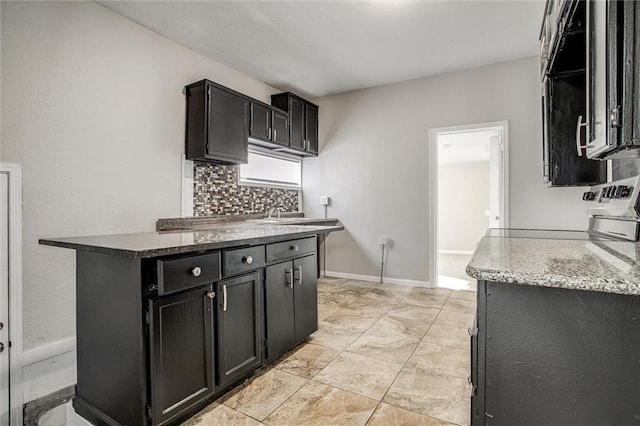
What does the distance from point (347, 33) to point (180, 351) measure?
9.84 feet

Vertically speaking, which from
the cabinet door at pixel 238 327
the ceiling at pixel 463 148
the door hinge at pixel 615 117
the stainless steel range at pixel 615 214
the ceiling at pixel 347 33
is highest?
the ceiling at pixel 347 33

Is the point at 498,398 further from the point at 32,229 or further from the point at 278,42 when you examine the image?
the point at 278,42

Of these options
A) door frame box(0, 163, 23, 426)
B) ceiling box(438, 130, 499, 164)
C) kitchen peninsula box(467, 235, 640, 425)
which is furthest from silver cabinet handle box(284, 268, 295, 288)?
ceiling box(438, 130, 499, 164)

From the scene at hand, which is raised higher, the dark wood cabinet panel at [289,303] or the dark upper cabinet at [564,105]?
the dark upper cabinet at [564,105]

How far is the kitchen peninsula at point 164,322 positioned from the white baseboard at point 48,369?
0.74 metres

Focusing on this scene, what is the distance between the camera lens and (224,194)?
376 cm

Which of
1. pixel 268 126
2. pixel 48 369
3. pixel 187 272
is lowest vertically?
pixel 48 369

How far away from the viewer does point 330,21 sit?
9.50ft

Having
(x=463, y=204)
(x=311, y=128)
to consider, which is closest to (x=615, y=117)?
(x=311, y=128)

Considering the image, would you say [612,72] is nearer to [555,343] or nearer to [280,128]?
[555,343]

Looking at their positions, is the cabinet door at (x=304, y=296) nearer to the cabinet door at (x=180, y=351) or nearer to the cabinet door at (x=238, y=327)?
the cabinet door at (x=238, y=327)

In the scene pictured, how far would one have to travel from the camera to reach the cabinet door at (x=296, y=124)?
14.4ft

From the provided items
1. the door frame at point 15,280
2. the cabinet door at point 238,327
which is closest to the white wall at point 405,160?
the cabinet door at point 238,327

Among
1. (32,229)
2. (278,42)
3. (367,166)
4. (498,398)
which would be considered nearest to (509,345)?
(498,398)
